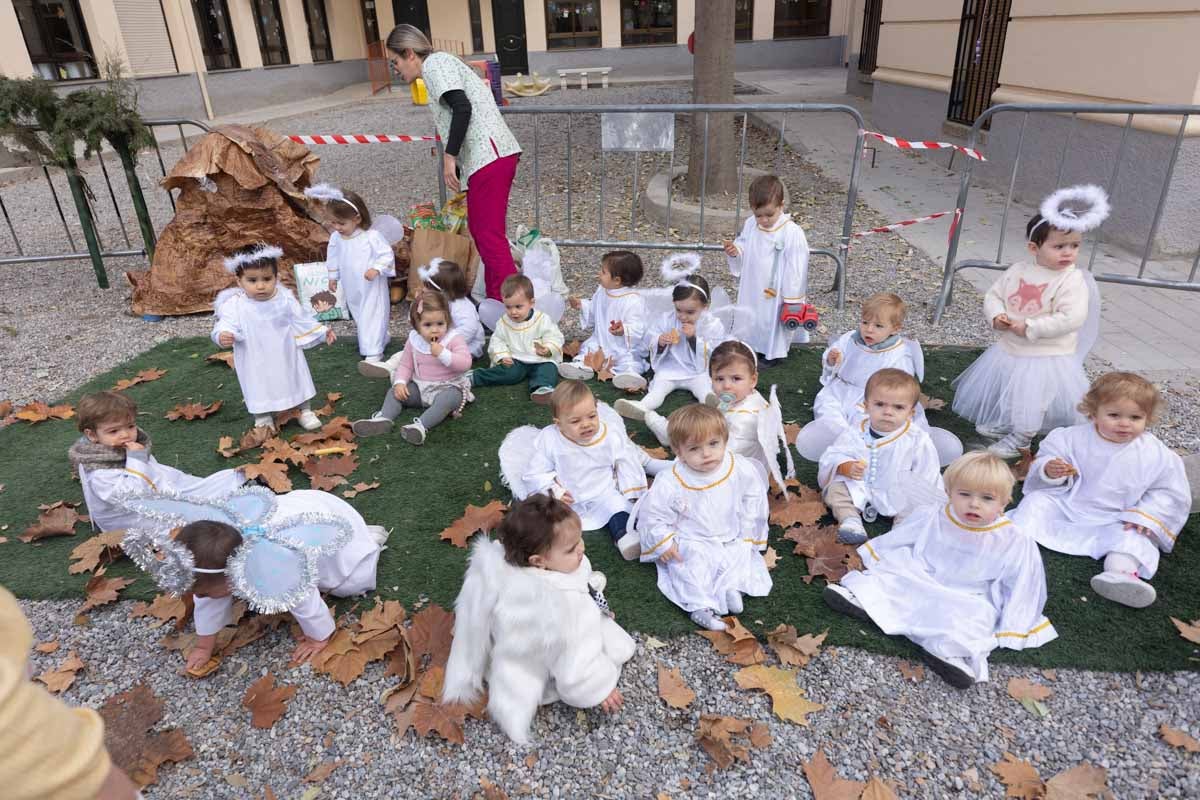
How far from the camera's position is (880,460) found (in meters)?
3.83

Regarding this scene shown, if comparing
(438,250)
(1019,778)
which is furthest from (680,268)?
(1019,778)

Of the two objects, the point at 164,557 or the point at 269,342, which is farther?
the point at 269,342

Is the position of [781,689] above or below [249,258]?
below

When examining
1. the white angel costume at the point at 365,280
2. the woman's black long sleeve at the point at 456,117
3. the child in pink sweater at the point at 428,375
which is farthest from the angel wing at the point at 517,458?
the woman's black long sleeve at the point at 456,117

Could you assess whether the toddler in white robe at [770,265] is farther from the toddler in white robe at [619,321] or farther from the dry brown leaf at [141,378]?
the dry brown leaf at [141,378]

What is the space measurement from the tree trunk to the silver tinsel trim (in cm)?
774

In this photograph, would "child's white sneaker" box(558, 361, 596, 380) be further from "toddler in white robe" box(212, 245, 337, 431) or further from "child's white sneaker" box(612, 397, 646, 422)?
"toddler in white robe" box(212, 245, 337, 431)

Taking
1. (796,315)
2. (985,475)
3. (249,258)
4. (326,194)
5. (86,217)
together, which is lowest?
(796,315)

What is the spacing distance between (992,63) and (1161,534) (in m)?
9.88

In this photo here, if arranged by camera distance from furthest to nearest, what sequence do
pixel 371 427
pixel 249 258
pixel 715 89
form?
pixel 715 89 < pixel 371 427 < pixel 249 258

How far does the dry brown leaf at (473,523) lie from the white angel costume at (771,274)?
269cm

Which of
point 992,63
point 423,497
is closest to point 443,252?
point 423,497

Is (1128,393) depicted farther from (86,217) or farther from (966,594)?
(86,217)

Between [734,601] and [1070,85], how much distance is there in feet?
28.5
